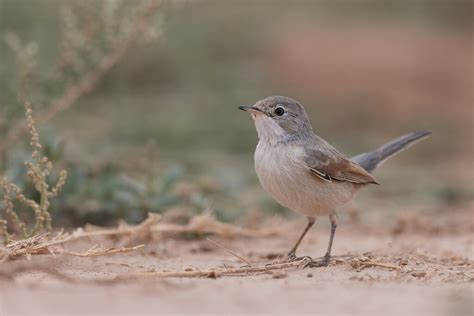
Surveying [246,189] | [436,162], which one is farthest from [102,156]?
[436,162]

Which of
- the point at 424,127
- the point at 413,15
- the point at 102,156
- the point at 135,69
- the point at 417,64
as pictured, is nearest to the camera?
the point at 102,156

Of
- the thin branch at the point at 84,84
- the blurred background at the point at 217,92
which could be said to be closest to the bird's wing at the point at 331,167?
the blurred background at the point at 217,92

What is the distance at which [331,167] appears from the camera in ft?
21.8

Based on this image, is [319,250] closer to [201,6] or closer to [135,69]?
[135,69]

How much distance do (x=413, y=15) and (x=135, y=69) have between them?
31.2 feet

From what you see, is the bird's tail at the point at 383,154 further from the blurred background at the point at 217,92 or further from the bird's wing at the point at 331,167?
the blurred background at the point at 217,92

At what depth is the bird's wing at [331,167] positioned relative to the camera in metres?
6.53

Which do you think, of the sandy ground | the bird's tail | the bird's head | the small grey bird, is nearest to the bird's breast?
the small grey bird

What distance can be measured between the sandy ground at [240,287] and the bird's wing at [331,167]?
63 centimetres

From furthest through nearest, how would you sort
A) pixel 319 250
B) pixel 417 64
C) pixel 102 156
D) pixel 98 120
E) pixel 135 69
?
pixel 417 64 → pixel 135 69 → pixel 98 120 → pixel 102 156 → pixel 319 250

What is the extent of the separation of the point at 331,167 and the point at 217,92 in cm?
766

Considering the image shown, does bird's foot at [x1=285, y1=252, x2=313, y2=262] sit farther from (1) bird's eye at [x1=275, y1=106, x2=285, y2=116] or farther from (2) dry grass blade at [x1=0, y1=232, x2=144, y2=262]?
(2) dry grass blade at [x1=0, y1=232, x2=144, y2=262]

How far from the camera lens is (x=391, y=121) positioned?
1423 cm

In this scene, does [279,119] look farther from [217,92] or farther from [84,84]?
[217,92]
